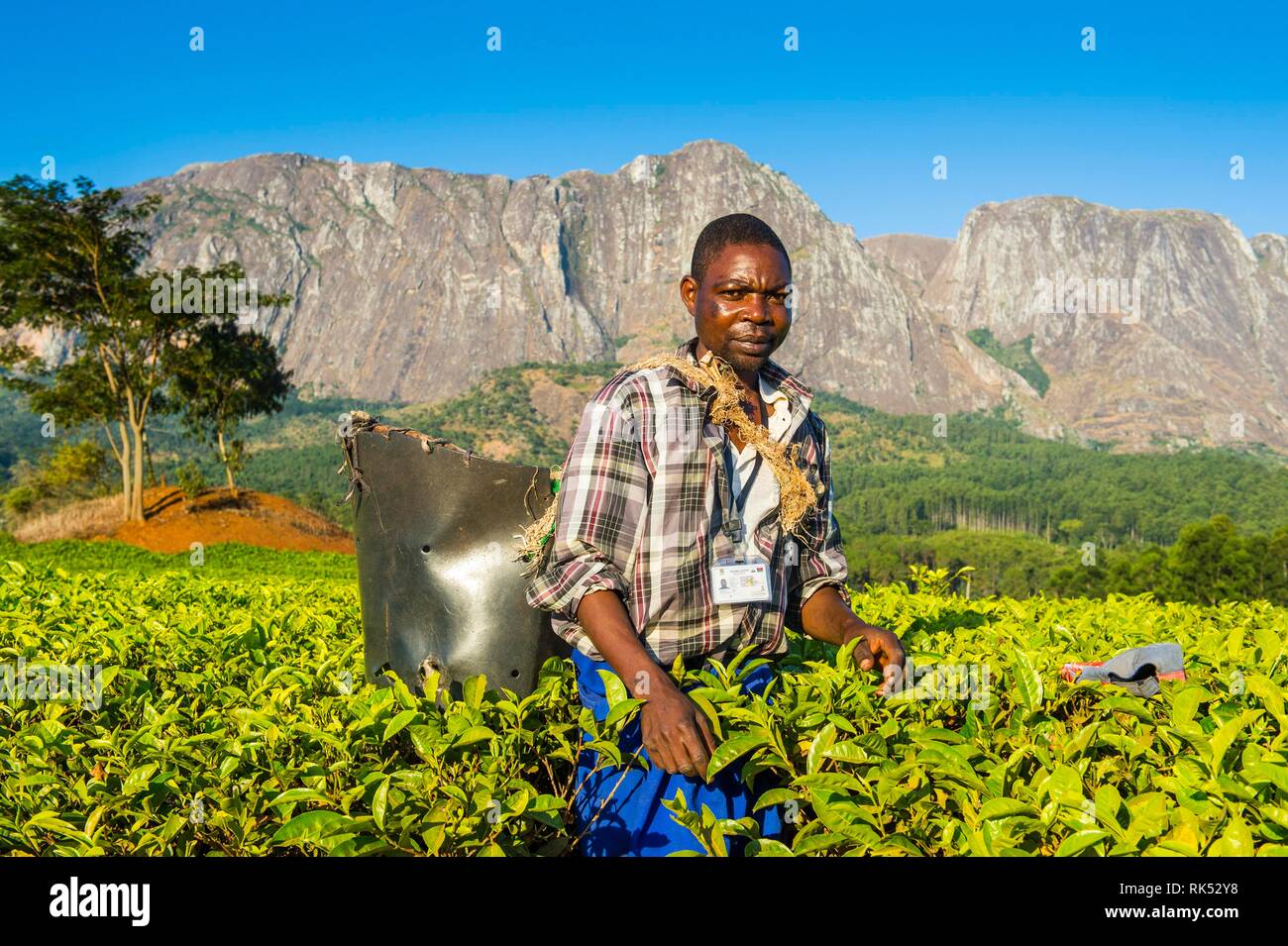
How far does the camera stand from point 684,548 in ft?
7.18

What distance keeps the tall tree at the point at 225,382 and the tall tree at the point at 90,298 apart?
4.66 ft

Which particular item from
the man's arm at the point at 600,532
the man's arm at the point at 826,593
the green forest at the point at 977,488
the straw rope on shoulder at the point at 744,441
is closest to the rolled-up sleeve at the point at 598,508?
the man's arm at the point at 600,532

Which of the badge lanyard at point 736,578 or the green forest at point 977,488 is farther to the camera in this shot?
the green forest at point 977,488

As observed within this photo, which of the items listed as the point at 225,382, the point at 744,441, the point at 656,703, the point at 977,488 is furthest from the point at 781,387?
the point at 977,488

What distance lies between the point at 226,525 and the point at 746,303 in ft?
80.9

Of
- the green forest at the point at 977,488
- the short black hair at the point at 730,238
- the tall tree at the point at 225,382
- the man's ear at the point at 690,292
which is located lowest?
the green forest at the point at 977,488

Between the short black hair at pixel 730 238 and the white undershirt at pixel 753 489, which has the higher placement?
the short black hair at pixel 730 238

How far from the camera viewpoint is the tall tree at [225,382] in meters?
26.3

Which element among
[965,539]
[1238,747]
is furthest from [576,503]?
[965,539]

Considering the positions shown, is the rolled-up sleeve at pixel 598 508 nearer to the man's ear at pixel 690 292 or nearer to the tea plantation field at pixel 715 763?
the tea plantation field at pixel 715 763

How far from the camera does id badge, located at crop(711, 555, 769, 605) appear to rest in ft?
7.28

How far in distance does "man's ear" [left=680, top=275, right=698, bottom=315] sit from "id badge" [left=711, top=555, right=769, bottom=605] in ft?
2.25

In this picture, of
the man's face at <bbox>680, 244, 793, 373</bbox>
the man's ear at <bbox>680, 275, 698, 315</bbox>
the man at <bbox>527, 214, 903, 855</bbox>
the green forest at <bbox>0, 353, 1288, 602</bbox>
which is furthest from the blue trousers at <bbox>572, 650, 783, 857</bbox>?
the green forest at <bbox>0, 353, 1288, 602</bbox>
